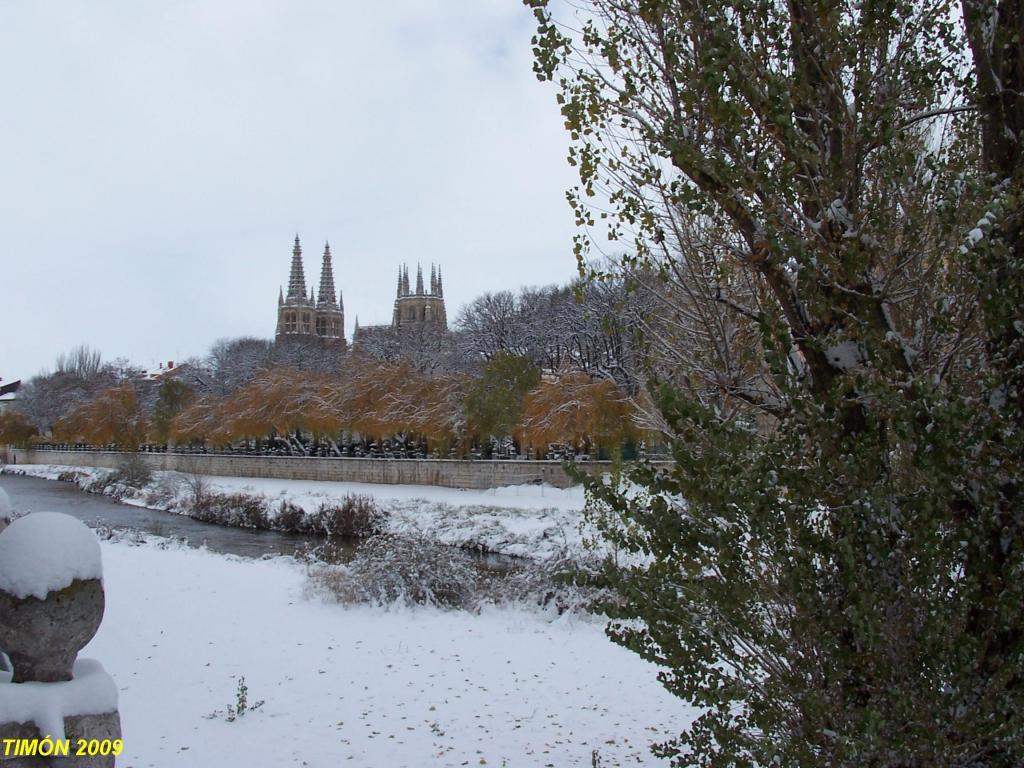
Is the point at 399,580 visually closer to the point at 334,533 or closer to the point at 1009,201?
the point at 1009,201

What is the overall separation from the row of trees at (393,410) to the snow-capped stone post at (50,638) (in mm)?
25384

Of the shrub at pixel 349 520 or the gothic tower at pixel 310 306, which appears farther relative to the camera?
the gothic tower at pixel 310 306

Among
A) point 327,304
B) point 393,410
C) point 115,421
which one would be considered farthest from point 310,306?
point 393,410

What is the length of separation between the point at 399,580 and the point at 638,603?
971cm

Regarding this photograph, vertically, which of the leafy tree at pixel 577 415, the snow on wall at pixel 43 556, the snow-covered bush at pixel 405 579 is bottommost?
the snow-covered bush at pixel 405 579

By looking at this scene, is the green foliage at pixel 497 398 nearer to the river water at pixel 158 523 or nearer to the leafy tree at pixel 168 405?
the river water at pixel 158 523

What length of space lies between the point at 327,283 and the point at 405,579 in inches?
4265

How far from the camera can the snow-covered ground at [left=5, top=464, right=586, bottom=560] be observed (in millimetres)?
23438

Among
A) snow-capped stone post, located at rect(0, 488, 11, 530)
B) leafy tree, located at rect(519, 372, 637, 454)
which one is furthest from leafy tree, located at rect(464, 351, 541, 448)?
snow-capped stone post, located at rect(0, 488, 11, 530)

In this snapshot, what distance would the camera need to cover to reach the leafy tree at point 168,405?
57.2 metres

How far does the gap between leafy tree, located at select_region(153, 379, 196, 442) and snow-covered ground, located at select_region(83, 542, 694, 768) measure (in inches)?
1847

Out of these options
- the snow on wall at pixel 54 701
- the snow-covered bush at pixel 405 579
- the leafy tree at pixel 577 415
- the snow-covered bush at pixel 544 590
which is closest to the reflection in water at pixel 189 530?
the snow-covered bush at pixel 405 579

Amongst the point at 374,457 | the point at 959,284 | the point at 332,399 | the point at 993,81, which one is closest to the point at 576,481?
the point at 959,284

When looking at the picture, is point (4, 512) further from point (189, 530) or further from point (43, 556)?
point (189, 530)
